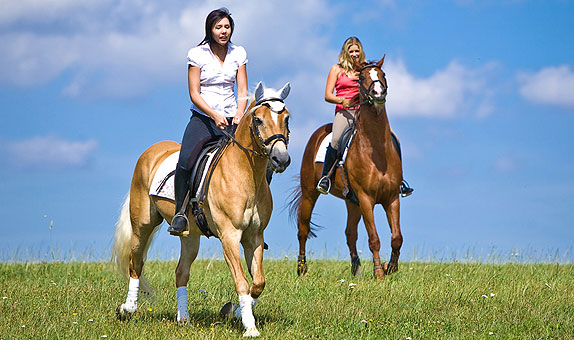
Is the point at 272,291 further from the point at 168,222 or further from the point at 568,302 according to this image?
the point at 568,302

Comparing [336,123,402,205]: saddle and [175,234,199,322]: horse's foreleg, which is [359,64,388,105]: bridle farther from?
[175,234,199,322]: horse's foreleg

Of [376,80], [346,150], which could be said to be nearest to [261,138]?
[376,80]

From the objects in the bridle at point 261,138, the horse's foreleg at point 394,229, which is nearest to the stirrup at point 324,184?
the horse's foreleg at point 394,229

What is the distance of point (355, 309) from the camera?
7859mm

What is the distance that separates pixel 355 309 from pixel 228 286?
2.49 m

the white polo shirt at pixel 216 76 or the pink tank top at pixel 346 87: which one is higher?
the pink tank top at pixel 346 87

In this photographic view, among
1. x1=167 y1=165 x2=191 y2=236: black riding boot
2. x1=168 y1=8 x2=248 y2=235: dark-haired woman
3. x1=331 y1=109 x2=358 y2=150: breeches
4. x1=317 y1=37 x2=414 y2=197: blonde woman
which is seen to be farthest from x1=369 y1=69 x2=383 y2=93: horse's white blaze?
x1=167 y1=165 x2=191 y2=236: black riding boot

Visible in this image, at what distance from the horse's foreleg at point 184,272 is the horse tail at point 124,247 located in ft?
2.15

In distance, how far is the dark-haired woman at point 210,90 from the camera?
6816 mm

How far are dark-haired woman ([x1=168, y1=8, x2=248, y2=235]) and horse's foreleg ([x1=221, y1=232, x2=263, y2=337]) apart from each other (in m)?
0.75

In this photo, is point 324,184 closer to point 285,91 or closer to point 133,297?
point 133,297

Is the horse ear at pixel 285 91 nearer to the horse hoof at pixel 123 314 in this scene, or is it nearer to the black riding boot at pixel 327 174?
the horse hoof at pixel 123 314

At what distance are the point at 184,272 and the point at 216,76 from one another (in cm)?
226

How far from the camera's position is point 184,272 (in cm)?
740
